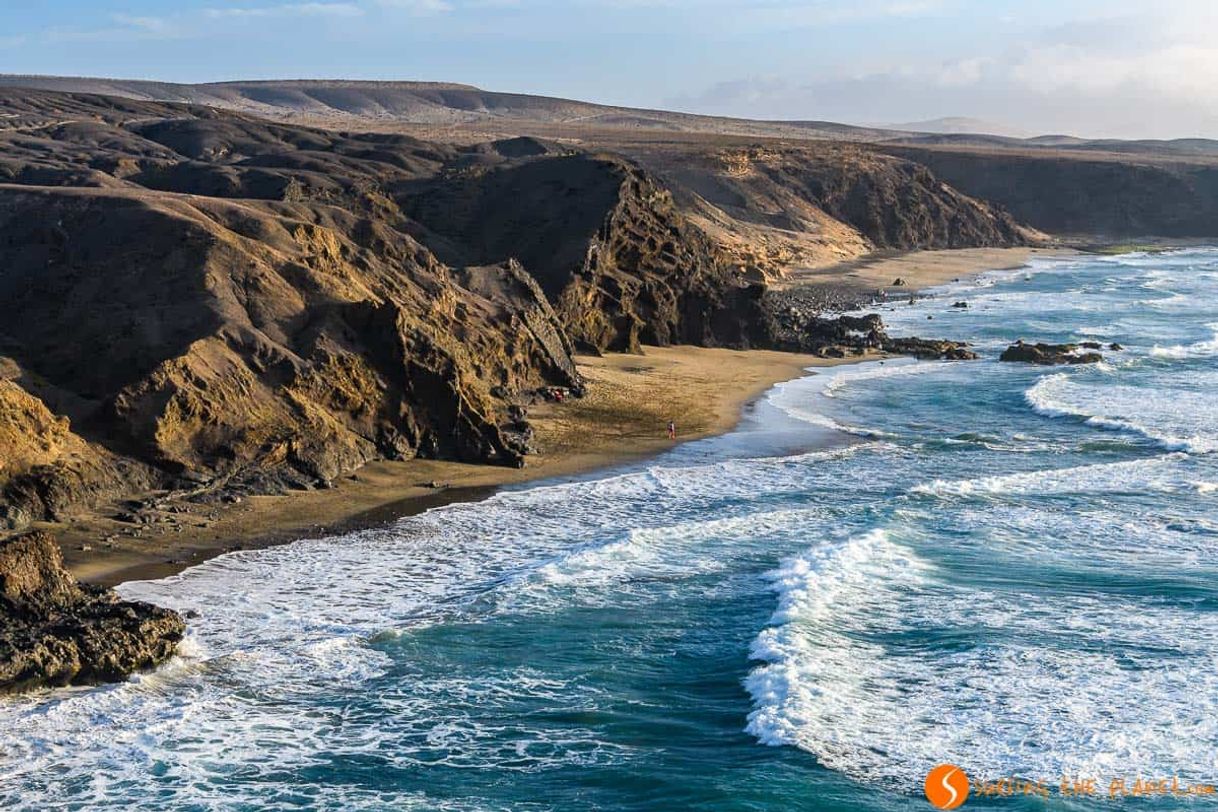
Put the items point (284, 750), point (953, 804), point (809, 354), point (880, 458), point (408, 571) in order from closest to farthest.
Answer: point (953, 804) → point (284, 750) → point (408, 571) → point (880, 458) → point (809, 354)

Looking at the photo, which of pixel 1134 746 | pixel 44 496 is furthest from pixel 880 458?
pixel 44 496

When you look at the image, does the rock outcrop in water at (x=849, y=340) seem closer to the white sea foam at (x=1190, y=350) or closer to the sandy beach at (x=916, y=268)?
the white sea foam at (x=1190, y=350)

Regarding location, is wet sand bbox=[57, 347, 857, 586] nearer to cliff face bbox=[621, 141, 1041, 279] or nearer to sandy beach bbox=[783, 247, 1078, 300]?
sandy beach bbox=[783, 247, 1078, 300]

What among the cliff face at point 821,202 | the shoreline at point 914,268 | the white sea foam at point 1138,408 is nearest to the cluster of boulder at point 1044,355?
the white sea foam at point 1138,408

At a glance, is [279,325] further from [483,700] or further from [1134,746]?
[1134,746]

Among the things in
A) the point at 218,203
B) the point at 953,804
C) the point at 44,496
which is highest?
the point at 218,203

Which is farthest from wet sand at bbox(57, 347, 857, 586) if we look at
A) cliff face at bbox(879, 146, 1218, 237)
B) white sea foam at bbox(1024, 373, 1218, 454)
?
cliff face at bbox(879, 146, 1218, 237)
